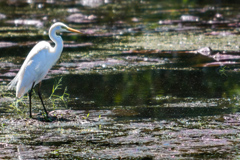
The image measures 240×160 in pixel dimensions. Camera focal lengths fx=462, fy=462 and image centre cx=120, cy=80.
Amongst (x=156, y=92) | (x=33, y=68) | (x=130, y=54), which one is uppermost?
(x=33, y=68)

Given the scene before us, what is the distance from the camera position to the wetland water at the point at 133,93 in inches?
192

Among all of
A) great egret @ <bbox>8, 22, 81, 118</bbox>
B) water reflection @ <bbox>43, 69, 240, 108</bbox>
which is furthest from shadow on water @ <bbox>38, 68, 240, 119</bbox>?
great egret @ <bbox>8, 22, 81, 118</bbox>

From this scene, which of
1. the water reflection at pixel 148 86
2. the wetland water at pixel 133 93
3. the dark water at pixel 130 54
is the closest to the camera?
the wetland water at pixel 133 93

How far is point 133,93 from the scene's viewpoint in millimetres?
7418

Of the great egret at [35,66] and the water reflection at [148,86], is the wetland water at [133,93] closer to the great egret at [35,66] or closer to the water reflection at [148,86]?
the water reflection at [148,86]

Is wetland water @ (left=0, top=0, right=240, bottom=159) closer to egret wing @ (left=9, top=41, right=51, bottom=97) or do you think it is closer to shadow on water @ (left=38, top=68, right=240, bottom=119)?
shadow on water @ (left=38, top=68, right=240, bottom=119)

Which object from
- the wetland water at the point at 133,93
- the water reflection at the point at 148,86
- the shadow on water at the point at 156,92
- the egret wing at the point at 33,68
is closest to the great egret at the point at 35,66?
the egret wing at the point at 33,68

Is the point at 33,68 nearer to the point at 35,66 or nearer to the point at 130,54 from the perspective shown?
the point at 35,66

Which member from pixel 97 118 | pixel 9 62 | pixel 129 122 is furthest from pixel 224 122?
pixel 9 62

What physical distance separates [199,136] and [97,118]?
1.48 meters

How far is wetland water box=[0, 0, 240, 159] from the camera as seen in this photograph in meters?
4.89

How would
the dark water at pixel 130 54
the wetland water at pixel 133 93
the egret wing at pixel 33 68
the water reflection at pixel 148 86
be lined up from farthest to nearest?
the dark water at pixel 130 54 → the water reflection at pixel 148 86 → the egret wing at pixel 33 68 → the wetland water at pixel 133 93

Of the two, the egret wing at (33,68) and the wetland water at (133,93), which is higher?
the egret wing at (33,68)

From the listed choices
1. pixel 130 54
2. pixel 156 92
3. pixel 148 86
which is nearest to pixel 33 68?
pixel 156 92
